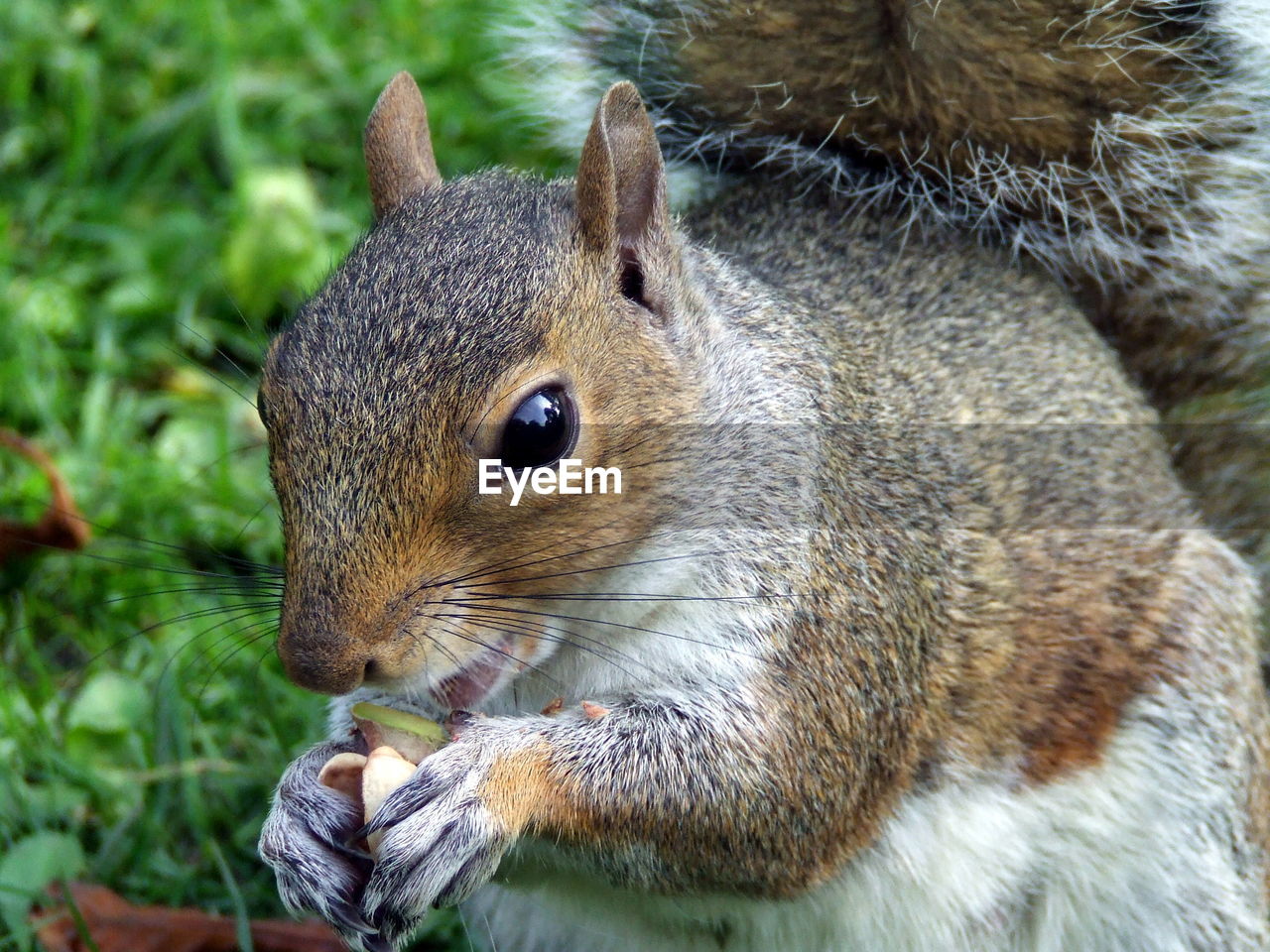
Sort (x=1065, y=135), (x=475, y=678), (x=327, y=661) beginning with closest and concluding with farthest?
(x=327, y=661), (x=475, y=678), (x=1065, y=135)

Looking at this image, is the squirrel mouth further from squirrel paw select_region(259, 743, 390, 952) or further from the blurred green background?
the blurred green background

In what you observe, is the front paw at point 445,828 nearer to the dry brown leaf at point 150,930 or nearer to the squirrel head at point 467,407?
the squirrel head at point 467,407

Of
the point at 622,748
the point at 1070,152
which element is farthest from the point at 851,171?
the point at 622,748

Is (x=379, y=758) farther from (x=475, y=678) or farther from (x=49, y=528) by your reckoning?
(x=49, y=528)

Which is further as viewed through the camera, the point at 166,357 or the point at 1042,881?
the point at 166,357

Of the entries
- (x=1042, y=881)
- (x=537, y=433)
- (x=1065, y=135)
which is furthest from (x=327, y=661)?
(x=1065, y=135)

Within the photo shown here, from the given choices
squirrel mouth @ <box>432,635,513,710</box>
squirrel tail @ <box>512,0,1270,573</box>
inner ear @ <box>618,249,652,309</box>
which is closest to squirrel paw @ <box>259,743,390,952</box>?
squirrel mouth @ <box>432,635,513,710</box>
